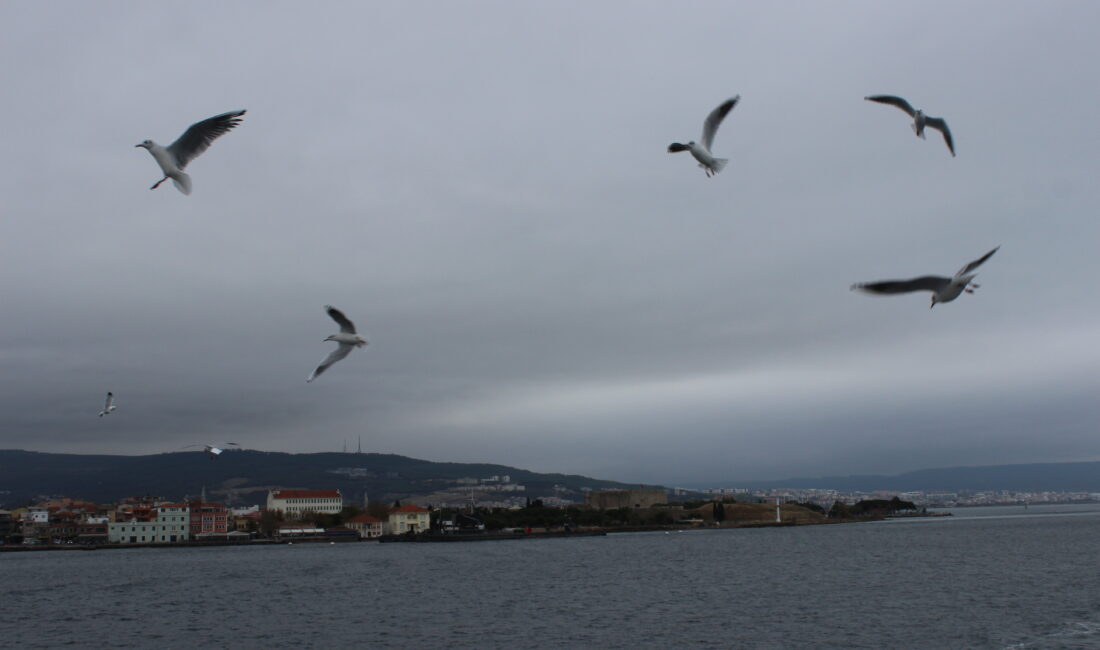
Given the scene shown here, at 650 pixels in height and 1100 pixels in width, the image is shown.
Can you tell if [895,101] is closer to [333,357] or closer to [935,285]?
[935,285]

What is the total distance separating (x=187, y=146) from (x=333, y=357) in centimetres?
299

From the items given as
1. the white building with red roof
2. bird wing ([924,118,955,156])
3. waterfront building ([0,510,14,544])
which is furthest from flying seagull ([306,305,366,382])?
the white building with red roof

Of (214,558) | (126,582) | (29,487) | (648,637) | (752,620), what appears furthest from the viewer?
(29,487)

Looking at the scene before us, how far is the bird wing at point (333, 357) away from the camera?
1123 centimetres

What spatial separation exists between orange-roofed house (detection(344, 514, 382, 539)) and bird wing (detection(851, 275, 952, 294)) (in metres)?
95.1

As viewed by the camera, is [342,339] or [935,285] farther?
[342,339]

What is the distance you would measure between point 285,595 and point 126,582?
40.2 feet

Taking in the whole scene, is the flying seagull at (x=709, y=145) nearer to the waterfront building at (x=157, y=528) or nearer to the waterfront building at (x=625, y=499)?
the waterfront building at (x=157, y=528)

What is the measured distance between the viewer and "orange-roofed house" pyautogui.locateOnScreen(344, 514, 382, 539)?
10025 centimetres

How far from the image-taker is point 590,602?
31062 mm

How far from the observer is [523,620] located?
27062 mm

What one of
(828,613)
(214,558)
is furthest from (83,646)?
(214,558)

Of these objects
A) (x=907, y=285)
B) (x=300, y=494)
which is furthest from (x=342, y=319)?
(x=300, y=494)

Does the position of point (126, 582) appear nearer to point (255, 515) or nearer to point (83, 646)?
point (83, 646)
